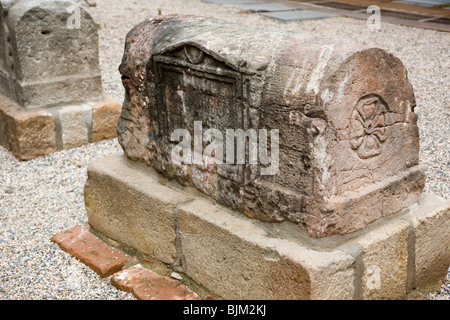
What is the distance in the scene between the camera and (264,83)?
253cm

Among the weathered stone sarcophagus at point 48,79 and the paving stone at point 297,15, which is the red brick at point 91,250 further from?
the paving stone at point 297,15

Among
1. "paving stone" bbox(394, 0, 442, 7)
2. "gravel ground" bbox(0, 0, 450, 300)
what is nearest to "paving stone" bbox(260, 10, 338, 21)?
"gravel ground" bbox(0, 0, 450, 300)

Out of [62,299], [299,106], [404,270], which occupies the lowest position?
[62,299]

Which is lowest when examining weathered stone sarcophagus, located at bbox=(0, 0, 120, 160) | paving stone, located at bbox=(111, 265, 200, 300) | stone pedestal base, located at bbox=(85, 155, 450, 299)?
paving stone, located at bbox=(111, 265, 200, 300)

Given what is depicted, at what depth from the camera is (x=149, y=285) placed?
3055 mm

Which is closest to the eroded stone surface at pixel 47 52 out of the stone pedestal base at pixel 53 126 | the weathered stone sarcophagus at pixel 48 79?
the weathered stone sarcophagus at pixel 48 79

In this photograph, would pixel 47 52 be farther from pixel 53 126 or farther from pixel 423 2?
pixel 423 2

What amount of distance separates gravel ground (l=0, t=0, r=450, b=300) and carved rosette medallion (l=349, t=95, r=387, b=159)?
18.3 inches

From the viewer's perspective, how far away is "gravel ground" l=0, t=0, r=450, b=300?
10.5ft

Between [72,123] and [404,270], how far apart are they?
322 cm

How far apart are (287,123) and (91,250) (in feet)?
5.28

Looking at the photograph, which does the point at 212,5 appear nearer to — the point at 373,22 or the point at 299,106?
the point at 373,22

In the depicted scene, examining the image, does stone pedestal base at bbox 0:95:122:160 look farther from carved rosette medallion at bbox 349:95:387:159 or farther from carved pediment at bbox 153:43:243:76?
carved rosette medallion at bbox 349:95:387:159

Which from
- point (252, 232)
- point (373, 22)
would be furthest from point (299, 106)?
point (373, 22)
